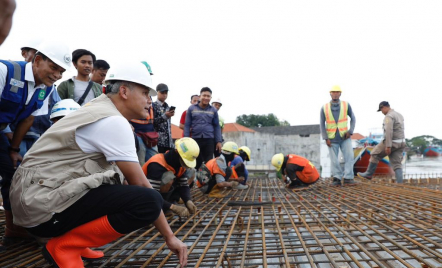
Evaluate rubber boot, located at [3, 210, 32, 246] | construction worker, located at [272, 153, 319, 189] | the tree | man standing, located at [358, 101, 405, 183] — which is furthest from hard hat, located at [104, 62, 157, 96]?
the tree

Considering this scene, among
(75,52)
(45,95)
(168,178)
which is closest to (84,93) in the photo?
(75,52)

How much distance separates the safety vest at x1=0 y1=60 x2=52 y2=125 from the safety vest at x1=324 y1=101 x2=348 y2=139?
348cm

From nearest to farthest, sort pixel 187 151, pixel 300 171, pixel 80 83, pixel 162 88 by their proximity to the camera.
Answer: pixel 187 151 < pixel 80 83 < pixel 162 88 < pixel 300 171

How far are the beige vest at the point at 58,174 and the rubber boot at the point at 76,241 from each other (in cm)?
11

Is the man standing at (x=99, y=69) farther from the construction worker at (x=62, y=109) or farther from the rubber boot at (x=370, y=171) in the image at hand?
the rubber boot at (x=370, y=171)

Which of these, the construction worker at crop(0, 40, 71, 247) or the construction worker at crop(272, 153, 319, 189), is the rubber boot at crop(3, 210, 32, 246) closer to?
the construction worker at crop(0, 40, 71, 247)

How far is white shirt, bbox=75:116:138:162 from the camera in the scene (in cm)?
118

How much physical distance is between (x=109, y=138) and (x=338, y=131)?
3.67m

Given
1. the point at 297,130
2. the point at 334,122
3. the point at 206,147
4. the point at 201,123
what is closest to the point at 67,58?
the point at 201,123

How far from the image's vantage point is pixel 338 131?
4328 millimetres

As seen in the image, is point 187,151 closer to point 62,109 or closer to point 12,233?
point 62,109

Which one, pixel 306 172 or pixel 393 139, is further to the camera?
pixel 393 139

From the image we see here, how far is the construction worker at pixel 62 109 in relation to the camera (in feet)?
6.61

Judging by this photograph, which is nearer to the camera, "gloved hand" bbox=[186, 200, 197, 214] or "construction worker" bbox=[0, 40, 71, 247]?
"construction worker" bbox=[0, 40, 71, 247]
